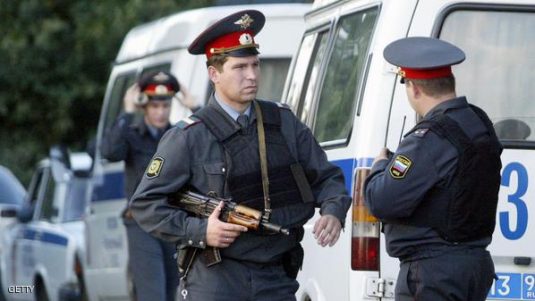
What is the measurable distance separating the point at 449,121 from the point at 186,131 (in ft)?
3.40

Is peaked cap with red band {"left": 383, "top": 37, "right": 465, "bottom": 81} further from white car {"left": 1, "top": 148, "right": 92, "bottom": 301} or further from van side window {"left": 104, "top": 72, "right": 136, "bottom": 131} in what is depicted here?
white car {"left": 1, "top": 148, "right": 92, "bottom": 301}

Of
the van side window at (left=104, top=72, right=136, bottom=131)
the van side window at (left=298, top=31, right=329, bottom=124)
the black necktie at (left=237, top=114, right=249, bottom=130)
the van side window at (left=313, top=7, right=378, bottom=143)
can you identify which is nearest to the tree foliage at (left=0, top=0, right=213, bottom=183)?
the van side window at (left=104, top=72, right=136, bottom=131)

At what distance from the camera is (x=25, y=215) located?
607 inches

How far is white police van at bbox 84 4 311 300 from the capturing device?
12406 mm

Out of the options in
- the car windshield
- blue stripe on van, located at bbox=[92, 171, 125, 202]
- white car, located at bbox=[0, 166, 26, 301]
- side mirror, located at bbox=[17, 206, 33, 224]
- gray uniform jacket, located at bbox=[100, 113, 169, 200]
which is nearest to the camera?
gray uniform jacket, located at bbox=[100, 113, 169, 200]

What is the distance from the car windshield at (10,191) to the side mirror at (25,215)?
29.7 inches

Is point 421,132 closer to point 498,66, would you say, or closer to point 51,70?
point 498,66

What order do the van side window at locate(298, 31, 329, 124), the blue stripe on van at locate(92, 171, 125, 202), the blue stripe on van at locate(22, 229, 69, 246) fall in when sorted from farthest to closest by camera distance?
the blue stripe on van at locate(22, 229, 69, 246) < the blue stripe on van at locate(92, 171, 125, 202) < the van side window at locate(298, 31, 329, 124)

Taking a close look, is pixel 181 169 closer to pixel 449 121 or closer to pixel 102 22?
pixel 449 121

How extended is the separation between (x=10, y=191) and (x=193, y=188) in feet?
33.9

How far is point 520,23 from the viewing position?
752 centimetres

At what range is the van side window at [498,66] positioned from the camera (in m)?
7.48

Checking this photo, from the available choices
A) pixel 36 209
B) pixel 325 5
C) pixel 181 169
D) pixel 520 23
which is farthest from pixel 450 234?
pixel 36 209

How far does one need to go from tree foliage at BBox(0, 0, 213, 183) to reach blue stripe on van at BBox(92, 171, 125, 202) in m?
Answer: 11.0
